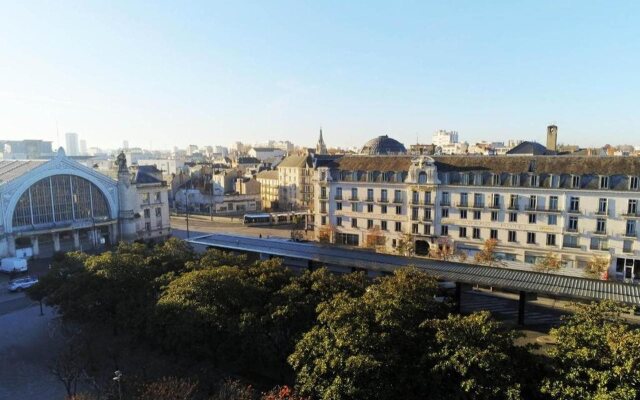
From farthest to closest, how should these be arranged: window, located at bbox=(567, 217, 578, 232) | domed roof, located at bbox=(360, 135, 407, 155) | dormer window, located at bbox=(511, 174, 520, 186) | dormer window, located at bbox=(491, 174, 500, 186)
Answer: domed roof, located at bbox=(360, 135, 407, 155)
dormer window, located at bbox=(491, 174, 500, 186)
dormer window, located at bbox=(511, 174, 520, 186)
window, located at bbox=(567, 217, 578, 232)

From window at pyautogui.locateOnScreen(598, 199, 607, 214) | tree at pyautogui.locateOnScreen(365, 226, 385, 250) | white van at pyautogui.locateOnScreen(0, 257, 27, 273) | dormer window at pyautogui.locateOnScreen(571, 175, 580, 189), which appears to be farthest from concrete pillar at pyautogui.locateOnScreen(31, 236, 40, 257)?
window at pyautogui.locateOnScreen(598, 199, 607, 214)

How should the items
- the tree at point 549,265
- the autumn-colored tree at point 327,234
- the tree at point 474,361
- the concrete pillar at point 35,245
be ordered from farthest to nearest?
the autumn-colored tree at point 327,234 → the concrete pillar at point 35,245 → the tree at point 549,265 → the tree at point 474,361

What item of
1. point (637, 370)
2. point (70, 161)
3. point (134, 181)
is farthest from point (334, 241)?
point (637, 370)

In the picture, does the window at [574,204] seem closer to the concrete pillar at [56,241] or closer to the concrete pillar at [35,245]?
the concrete pillar at [56,241]

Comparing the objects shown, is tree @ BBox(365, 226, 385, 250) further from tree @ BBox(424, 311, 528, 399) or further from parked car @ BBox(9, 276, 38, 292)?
tree @ BBox(424, 311, 528, 399)

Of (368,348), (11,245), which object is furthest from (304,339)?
(11,245)

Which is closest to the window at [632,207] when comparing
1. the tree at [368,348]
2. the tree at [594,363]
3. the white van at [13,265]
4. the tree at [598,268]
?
the tree at [598,268]
